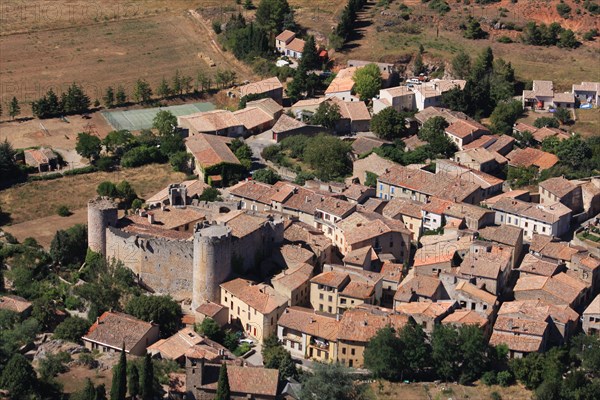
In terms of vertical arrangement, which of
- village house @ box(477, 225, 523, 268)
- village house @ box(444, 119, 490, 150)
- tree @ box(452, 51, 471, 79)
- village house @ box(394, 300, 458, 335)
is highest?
tree @ box(452, 51, 471, 79)

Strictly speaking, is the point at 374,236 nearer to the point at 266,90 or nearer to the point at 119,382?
the point at 119,382

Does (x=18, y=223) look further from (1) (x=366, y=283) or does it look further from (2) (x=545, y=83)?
(2) (x=545, y=83)

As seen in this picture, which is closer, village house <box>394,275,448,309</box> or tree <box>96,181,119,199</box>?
village house <box>394,275,448,309</box>

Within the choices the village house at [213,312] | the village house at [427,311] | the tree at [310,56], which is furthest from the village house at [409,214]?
the tree at [310,56]

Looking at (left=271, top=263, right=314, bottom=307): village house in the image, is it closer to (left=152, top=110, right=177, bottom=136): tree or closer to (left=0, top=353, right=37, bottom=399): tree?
(left=0, top=353, right=37, bottom=399): tree

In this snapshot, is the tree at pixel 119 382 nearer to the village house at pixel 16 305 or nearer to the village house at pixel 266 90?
the village house at pixel 16 305


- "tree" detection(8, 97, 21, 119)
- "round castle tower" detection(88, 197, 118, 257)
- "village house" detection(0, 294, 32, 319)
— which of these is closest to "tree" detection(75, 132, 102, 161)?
"tree" detection(8, 97, 21, 119)

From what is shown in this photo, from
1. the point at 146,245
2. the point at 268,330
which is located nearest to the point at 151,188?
the point at 146,245
